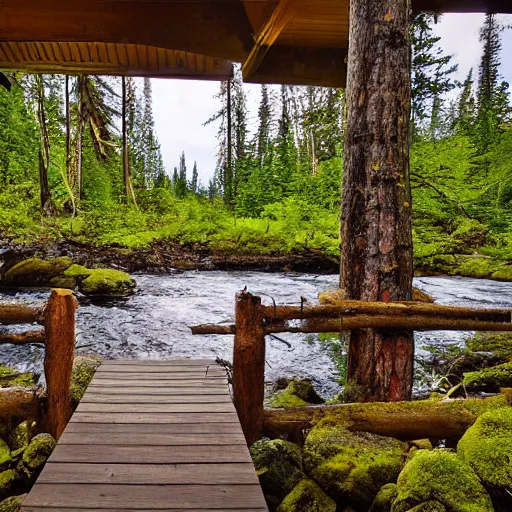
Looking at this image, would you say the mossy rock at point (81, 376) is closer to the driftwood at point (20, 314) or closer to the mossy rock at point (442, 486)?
the driftwood at point (20, 314)

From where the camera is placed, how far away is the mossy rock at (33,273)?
9883mm

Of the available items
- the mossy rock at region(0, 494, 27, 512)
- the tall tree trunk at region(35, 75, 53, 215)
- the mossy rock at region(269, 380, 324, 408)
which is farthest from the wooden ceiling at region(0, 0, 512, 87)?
the tall tree trunk at region(35, 75, 53, 215)

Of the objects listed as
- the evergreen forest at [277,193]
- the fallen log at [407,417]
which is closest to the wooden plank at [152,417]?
the fallen log at [407,417]

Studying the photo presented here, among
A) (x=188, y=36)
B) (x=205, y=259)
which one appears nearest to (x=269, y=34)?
(x=188, y=36)

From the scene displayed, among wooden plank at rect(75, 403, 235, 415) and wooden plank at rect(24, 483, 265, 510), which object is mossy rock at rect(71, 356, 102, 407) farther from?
wooden plank at rect(24, 483, 265, 510)

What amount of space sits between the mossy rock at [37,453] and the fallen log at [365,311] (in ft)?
6.06

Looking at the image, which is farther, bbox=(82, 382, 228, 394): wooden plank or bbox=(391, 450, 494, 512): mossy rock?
bbox=(82, 382, 228, 394): wooden plank

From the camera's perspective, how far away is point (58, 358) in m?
3.14

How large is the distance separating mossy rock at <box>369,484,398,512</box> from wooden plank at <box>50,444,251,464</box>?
0.79 meters

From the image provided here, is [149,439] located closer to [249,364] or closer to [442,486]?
[249,364]

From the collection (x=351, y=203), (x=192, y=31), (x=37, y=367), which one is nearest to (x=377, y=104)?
(x=351, y=203)

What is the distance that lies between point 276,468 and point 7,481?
5.99 ft

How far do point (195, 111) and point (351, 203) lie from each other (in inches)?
4657

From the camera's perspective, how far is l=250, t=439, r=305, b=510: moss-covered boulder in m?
2.61
